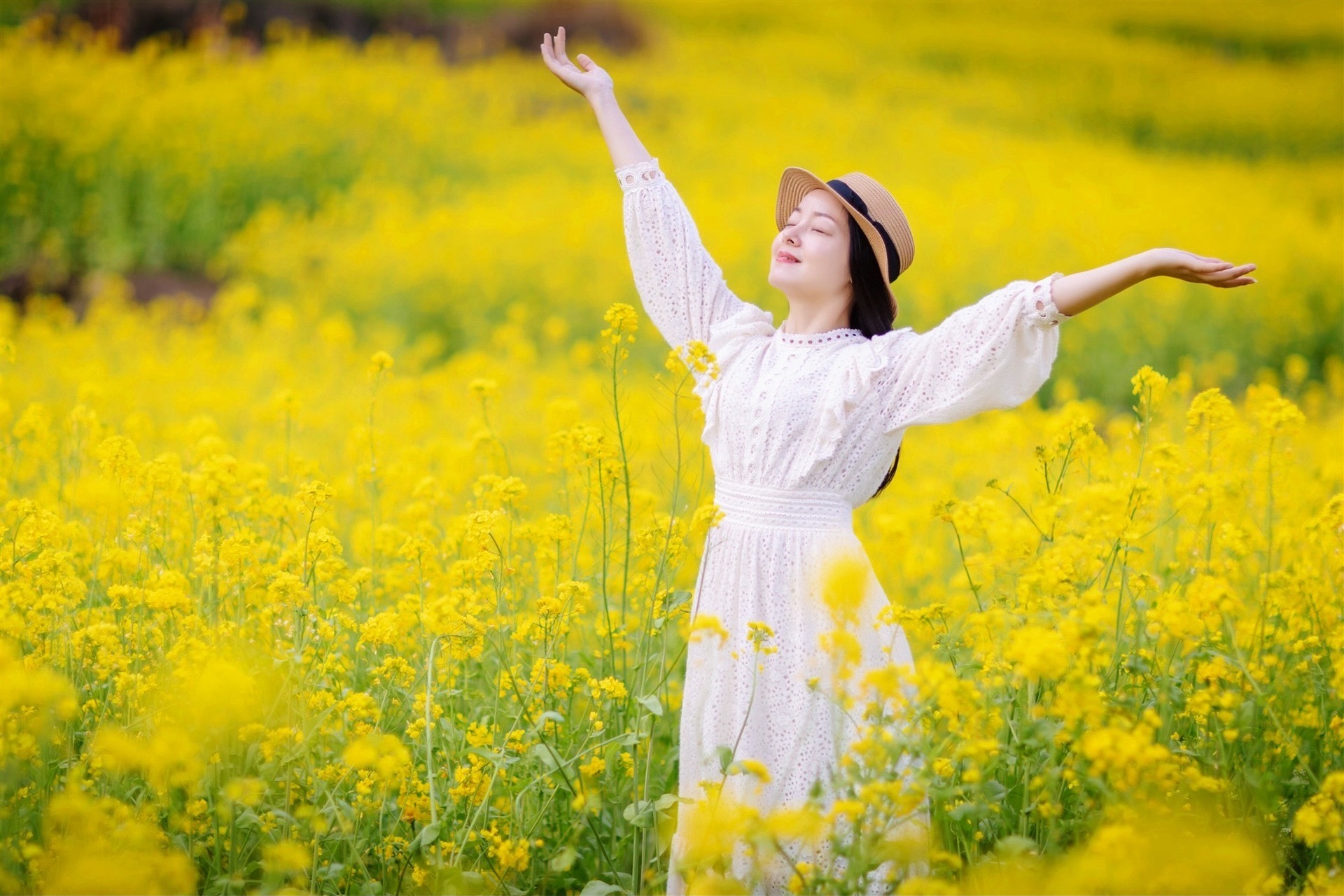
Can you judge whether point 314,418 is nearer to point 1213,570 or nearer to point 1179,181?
point 1213,570

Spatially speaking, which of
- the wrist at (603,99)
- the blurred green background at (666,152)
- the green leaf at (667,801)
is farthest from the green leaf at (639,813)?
the blurred green background at (666,152)

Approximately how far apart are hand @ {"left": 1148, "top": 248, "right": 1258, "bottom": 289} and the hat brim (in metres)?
0.47

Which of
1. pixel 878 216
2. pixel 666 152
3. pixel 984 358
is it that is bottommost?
pixel 984 358

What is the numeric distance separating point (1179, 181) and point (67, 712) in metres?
7.69

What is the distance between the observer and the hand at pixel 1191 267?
1.75m

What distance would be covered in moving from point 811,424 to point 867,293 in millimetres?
303

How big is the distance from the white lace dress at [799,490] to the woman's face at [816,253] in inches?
3.5

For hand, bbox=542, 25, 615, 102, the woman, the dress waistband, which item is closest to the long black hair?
the woman

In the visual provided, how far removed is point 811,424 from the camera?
200 centimetres

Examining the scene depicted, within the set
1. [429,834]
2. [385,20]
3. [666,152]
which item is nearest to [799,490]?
[429,834]

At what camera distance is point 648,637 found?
1.96m

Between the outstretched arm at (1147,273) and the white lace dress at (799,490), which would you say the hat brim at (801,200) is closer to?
the white lace dress at (799,490)

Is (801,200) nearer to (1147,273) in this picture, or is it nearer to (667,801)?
(1147,273)

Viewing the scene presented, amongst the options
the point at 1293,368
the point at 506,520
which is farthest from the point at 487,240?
the point at 506,520
